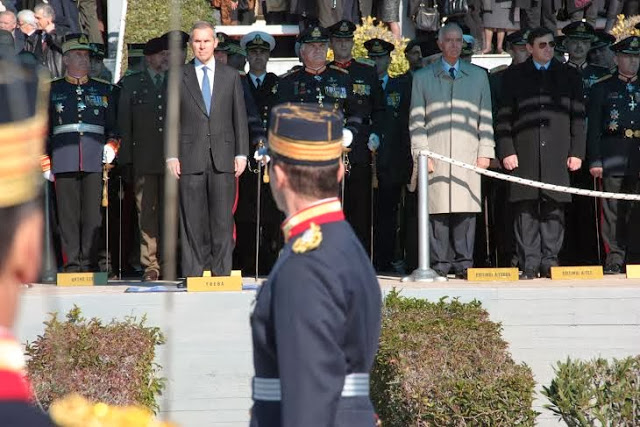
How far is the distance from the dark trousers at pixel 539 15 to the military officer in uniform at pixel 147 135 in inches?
209

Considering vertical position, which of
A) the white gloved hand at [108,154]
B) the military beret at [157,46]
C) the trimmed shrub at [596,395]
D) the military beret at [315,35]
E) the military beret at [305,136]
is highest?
the military beret at [315,35]

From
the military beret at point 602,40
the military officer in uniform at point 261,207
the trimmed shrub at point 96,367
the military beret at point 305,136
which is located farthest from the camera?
the military beret at point 602,40

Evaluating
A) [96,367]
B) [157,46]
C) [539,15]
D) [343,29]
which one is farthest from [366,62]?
[96,367]

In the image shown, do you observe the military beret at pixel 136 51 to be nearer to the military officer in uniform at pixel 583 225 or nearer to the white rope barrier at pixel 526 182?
the white rope barrier at pixel 526 182

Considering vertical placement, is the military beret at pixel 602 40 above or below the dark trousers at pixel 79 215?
above

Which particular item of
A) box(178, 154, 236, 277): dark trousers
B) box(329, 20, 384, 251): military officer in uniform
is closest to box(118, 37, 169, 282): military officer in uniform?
box(178, 154, 236, 277): dark trousers

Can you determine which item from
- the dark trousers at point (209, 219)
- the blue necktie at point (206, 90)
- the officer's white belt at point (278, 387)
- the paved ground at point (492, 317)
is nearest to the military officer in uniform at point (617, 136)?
the paved ground at point (492, 317)

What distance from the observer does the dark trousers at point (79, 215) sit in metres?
10.9

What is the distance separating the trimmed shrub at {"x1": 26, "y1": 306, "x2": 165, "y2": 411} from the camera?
269 inches

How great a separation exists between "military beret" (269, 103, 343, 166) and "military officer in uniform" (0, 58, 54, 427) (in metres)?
1.69

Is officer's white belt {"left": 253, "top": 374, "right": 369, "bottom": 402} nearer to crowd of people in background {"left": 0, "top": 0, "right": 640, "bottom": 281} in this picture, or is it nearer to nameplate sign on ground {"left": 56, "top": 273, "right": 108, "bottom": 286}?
crowd of people in background {"left": 0, "top": 0, "right": 640, "bottom": 281}

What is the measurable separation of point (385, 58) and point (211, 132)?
2915 millimetres

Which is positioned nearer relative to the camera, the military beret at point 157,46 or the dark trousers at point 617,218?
the dark trousers at point 617,218

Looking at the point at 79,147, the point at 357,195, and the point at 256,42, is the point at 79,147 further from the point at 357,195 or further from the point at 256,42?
the point at 357,195
